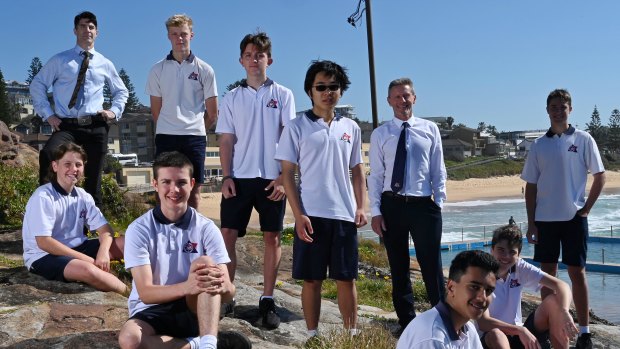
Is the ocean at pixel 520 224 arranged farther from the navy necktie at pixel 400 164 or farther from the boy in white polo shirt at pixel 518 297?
the navy necktie at pixel 400 164

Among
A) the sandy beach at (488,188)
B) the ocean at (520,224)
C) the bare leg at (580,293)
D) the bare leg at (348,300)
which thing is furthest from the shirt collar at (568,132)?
the sandy beach at (488,188)

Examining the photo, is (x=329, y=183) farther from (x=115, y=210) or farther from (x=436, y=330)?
(x=115, y=210)

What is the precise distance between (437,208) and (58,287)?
→ 2.92 metres

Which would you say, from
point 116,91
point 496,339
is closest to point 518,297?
point 496,339

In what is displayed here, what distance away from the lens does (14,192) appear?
10062 mm

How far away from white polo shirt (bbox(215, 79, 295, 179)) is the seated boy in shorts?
3.77 feet

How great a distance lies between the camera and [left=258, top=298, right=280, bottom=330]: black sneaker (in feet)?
17.8

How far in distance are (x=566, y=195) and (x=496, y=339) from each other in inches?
84.0

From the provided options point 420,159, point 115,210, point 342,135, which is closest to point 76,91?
point 342,135

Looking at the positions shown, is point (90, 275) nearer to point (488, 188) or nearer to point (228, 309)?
point (228, 309)

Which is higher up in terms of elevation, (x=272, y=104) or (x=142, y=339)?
(x=272, y=104)

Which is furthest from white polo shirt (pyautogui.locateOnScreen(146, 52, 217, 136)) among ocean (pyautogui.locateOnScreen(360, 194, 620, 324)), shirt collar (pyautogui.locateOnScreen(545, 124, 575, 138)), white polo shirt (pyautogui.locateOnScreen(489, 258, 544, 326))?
ocean (pyautogui.locateOnScreen(360, 194, 620, 324))

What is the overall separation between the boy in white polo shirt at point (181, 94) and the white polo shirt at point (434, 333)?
3.10 metres

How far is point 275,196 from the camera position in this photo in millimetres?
5305
